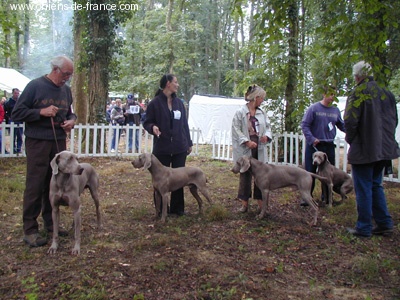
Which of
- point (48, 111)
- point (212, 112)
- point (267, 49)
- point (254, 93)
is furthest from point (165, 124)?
point (212, 112)

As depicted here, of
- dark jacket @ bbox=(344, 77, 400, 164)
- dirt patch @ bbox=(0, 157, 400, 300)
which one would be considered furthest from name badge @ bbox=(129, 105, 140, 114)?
dark jacket @ bbox=(344, 77, 400, 164)

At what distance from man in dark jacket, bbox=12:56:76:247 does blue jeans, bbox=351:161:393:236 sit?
362 centimetres

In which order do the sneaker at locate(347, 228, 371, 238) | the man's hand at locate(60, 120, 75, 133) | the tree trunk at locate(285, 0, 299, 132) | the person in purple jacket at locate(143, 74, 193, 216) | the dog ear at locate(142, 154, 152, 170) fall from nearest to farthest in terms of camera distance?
the man's hand at locate(60, 120, 75, 133) < the sneaker at locate(347, 228, 371, 238) < the dog ear at locate(142, 154, 152, 170) < the person in purple jacket at locate(143, 74, 193, 216) < the tree trunk at locate(285, 0, 299, 132)

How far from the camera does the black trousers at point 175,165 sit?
5566mm

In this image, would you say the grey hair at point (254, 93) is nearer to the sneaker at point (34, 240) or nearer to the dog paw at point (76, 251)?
the dog paw at point (76, 251)

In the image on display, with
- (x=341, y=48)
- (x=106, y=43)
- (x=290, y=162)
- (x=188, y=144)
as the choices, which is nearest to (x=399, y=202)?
(x=290, y=162)

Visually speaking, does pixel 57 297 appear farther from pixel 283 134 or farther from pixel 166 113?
pixel 283 134

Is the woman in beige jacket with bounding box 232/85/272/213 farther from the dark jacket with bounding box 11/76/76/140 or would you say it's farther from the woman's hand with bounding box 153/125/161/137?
the dark jacket with bounding box 11/76/76/140

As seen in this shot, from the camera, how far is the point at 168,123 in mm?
5406

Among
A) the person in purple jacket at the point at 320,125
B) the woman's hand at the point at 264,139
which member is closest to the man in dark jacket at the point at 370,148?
the woman's hand at the point at 264,139

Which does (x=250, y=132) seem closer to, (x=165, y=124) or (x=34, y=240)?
(x=165, y=124)

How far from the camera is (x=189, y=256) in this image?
4.09m

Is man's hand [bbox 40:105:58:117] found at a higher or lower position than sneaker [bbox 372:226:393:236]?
higher

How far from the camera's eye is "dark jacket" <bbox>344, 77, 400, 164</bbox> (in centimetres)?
459
